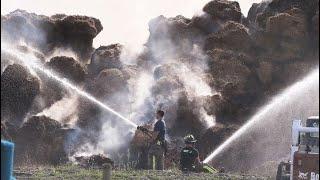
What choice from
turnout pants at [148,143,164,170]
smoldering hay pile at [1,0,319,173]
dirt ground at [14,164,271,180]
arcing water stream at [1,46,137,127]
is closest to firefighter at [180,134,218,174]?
dirt ground at [14,164,271,180]

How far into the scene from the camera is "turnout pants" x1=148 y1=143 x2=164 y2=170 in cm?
2044

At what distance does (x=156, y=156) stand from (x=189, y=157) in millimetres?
1462

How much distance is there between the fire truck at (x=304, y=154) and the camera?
1520 cm

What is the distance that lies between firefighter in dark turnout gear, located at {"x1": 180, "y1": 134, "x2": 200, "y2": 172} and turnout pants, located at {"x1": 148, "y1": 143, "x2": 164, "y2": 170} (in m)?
1.10

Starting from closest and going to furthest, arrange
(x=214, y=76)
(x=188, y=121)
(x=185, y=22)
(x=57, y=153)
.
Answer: (x=57, y=153) < (x=188, y=121) < (x=214, y=76) < (x=185, y=22)

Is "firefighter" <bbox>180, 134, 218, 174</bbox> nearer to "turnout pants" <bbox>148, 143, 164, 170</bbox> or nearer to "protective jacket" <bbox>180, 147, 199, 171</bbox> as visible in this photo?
"protective jacket" <bbox>180, 147, 199, 171</bbox>

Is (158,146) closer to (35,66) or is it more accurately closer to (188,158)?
(188,158)

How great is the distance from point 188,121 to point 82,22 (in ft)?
31.9

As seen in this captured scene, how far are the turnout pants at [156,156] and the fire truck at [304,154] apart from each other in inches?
187

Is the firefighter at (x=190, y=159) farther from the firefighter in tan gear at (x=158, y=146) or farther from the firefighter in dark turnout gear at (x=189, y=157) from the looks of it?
the firefighter in tan gear at (x=158, y=146)

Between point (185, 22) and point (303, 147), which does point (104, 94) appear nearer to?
point (185, 22)

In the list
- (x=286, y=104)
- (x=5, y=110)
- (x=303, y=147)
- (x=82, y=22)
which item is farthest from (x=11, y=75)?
(x=303, y=147)

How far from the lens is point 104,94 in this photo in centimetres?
3044

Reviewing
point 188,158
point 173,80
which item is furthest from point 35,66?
point 188,158
